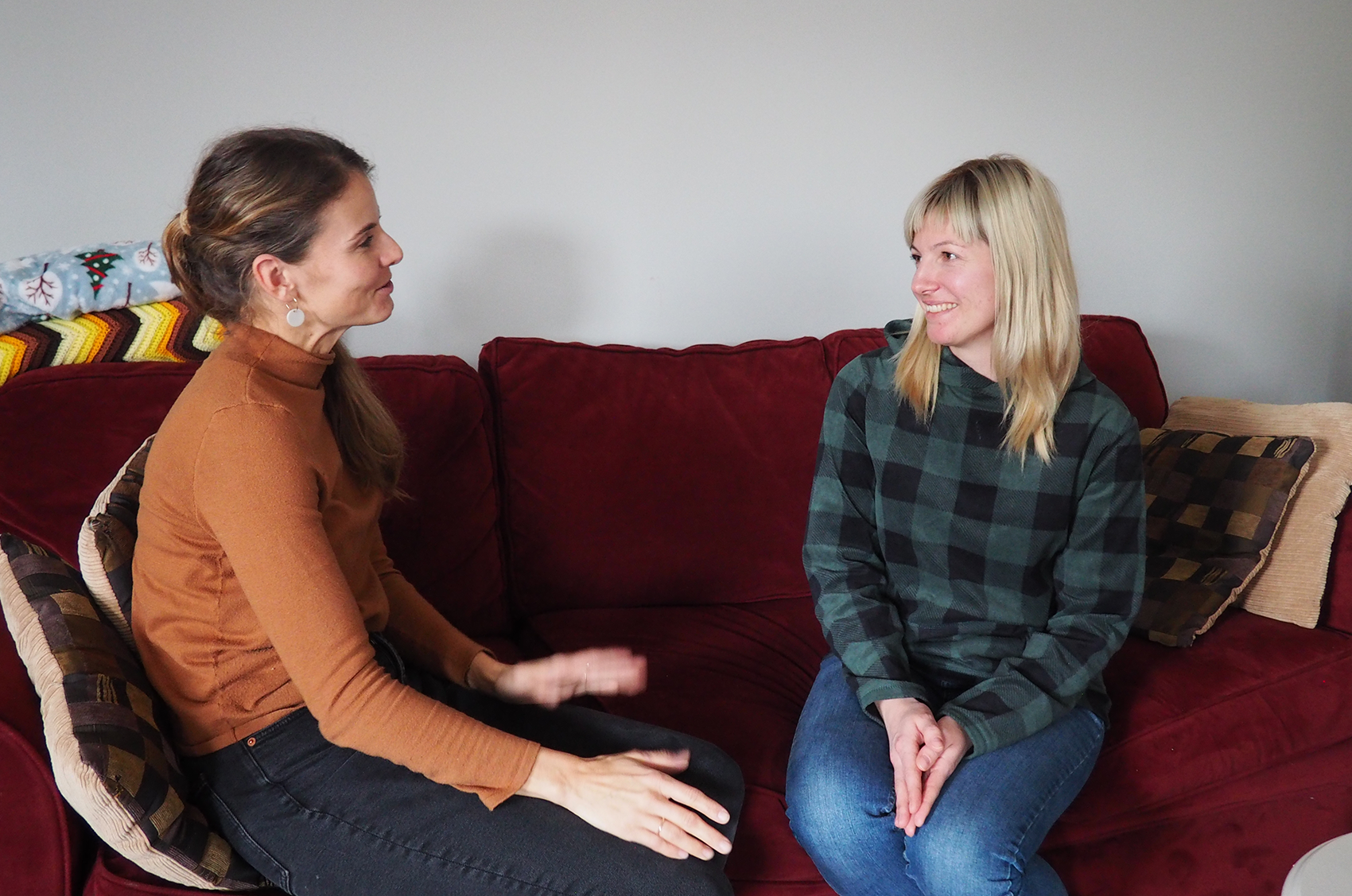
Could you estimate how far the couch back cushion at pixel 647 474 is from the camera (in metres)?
1.82

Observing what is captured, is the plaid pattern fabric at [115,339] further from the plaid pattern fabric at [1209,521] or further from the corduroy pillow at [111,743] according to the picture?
the plaid pattern fabric at [1209,521]

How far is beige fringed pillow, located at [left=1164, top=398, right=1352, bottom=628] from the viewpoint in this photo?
1662mm

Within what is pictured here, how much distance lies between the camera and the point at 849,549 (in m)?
1.46

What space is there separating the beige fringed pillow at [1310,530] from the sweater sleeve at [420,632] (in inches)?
53.0

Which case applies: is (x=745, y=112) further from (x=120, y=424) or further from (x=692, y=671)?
(x=120, y=424)

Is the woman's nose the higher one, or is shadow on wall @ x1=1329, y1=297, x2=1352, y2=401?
the woman's nose

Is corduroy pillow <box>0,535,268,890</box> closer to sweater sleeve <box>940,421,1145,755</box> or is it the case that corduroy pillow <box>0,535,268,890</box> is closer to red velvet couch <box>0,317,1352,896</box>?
red velvet couch <box>0,317,1352,896</box>

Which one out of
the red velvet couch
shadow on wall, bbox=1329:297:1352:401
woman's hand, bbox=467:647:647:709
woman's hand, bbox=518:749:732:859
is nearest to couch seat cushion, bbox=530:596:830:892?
the red velvet couch

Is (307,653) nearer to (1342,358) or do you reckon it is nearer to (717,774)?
(717,774)

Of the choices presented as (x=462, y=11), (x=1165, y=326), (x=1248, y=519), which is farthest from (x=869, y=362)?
(x=1165, y=326)

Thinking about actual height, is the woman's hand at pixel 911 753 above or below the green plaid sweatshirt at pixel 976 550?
below

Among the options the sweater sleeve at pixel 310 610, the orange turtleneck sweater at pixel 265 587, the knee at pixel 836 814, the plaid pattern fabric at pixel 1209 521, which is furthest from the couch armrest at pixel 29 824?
the plaid pattern fabric at pixel 1209 521

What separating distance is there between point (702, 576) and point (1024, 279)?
2.69 ft

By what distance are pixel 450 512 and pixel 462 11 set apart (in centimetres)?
99
